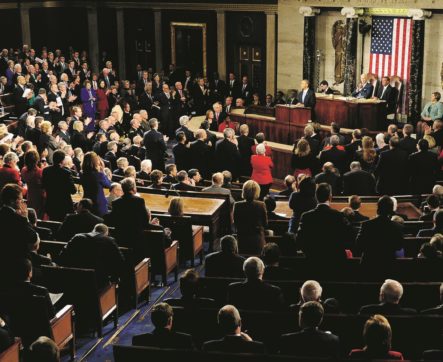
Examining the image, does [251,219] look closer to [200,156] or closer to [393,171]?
[393,171]

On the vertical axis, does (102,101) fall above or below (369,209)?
above

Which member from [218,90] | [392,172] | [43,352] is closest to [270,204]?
[392,172]

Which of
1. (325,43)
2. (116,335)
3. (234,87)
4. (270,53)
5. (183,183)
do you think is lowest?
(116,335)

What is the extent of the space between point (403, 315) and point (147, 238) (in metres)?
3.45

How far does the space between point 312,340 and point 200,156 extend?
272 inches

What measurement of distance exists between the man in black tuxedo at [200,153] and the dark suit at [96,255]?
15.2 ft

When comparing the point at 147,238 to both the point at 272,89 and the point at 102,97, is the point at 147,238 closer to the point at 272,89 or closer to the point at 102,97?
the point at 102,97

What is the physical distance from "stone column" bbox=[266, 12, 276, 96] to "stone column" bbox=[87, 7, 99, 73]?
20.8ft

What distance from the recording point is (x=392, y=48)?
53.8 feet

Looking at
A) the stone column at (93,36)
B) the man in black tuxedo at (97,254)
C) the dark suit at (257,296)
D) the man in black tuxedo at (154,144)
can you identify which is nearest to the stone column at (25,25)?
the stone column at (93,36)

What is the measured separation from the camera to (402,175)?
33.8ft

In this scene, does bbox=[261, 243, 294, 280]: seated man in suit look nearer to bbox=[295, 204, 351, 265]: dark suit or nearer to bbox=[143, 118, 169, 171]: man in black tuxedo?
bbox=[295, 204, 351, 265]: dark suit

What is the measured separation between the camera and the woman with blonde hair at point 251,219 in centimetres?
767

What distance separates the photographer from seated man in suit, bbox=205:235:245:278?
6.62m
